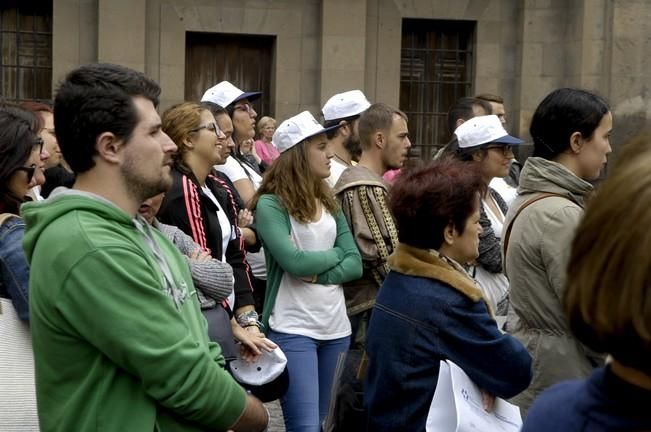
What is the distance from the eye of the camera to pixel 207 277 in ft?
16.9

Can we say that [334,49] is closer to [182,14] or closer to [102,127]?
[182,14]

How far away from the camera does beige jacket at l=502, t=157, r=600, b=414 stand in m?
4.71

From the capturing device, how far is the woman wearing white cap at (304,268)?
21.3ft

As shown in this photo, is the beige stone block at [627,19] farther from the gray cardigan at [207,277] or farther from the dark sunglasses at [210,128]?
the gray cardigan at [207,277]

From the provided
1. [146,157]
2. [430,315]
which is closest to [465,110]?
[430,315]

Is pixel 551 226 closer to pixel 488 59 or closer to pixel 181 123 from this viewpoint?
pixel 181 123

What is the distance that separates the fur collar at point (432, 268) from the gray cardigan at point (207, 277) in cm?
100

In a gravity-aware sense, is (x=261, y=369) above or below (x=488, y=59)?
below

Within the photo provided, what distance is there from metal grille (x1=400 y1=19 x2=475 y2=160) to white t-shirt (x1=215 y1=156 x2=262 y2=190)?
34.3 ft

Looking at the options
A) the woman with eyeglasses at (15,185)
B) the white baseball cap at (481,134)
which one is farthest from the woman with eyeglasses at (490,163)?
the woman with eyeglasses at (15,185)

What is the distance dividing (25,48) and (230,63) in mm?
3004

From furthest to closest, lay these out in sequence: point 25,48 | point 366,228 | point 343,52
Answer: point 25,48 < point 343,52 < point 366,228

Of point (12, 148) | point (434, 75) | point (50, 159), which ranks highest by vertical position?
point (434, 75)

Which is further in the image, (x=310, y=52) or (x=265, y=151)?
(x=310, y=52)
